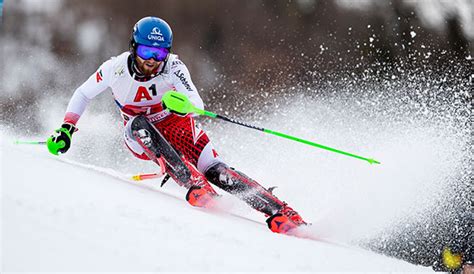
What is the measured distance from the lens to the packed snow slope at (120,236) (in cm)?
183

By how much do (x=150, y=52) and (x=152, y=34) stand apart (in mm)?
132

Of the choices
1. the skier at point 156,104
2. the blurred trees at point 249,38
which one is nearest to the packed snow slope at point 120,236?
the skier at point 156,104

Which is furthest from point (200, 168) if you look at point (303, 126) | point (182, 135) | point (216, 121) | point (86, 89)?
point (216, 121)

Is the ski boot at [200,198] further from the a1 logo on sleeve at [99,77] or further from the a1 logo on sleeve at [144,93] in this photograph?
the a1 logo on sleeve at [99,77]

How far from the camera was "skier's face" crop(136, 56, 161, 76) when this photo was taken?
3.95m

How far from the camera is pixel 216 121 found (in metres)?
10.2

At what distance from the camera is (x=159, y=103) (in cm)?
420

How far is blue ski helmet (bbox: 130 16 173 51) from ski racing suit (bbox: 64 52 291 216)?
181mm

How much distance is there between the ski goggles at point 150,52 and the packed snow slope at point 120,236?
1.16 metres

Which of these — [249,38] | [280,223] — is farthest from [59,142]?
[249,38]

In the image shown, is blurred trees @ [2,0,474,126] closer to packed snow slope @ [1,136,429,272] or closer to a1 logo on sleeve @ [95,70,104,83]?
a1 logo on sleeve @ [95,70,104,83]

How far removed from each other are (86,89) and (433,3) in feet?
29.7

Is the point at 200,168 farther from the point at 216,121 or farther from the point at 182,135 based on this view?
the point at 216,121

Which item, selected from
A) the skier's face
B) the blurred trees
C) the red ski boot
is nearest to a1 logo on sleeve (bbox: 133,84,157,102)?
the skier's face
